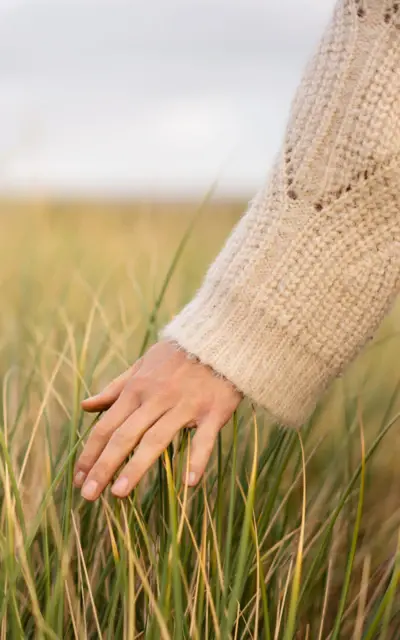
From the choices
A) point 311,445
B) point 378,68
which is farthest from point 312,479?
point 378,68

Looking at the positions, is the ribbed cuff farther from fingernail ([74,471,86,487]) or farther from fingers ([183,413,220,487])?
fingernail ([74,471,86,487])

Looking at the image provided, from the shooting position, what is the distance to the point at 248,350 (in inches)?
33.8

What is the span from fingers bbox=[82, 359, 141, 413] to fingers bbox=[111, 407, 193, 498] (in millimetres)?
71

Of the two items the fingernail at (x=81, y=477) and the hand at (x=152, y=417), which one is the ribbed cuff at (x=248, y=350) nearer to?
the hand at (x=152, y=417)

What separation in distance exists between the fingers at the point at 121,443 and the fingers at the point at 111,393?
2.2 inches

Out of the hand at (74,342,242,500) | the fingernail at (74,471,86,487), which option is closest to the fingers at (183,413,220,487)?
the hand at (74,342,242,500)

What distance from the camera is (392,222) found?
88cm

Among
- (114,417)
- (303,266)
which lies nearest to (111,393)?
(114,417)

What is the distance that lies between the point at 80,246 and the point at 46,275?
16.6 inches

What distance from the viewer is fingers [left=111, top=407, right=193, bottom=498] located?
31.1 inches

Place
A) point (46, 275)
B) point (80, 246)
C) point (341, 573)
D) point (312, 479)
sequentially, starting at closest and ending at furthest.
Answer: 1. point (341, 573)
2. point (312, 479)
3. point (46, 275)
4. point (80, 246)

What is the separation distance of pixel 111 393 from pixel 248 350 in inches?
5.6

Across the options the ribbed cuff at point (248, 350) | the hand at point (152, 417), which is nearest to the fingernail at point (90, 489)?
the hand at point (152, 417)

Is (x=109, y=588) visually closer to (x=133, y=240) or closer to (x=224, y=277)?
(x=224, y=277)
